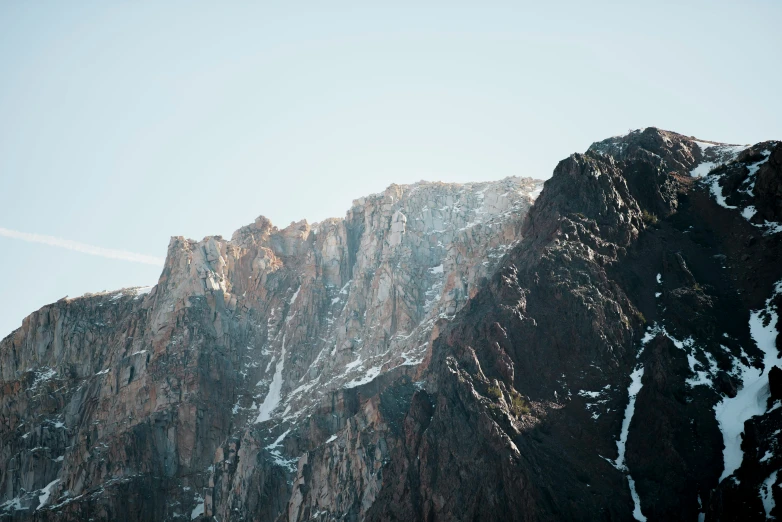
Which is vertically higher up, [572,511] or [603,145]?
[603,145]

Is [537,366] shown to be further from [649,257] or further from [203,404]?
[203,404]

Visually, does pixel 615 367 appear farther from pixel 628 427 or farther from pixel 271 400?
pixel 271 400

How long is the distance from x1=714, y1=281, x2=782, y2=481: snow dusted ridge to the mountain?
303mm

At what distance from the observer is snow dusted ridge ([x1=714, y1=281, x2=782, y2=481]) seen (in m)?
107

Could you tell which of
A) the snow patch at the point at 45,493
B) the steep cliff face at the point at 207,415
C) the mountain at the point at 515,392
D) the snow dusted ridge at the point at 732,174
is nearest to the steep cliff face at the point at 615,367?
the mountain at the point at 515,392

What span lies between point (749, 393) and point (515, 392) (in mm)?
31831

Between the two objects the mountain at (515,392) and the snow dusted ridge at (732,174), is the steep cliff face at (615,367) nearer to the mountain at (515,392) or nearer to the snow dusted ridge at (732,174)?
the mountain at (515,392)

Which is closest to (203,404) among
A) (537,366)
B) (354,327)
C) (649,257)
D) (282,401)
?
(282,401)

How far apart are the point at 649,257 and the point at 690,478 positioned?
4913 centimetres

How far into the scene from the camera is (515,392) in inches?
4788

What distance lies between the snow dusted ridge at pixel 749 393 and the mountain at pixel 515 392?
0.30 m

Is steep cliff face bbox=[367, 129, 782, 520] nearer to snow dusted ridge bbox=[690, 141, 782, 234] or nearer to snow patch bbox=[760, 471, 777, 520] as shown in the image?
snow patch bbox=[760, 471, 777, 520]

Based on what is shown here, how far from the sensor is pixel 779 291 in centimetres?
12925

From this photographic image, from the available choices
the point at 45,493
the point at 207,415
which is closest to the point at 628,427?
the point at 207,415
